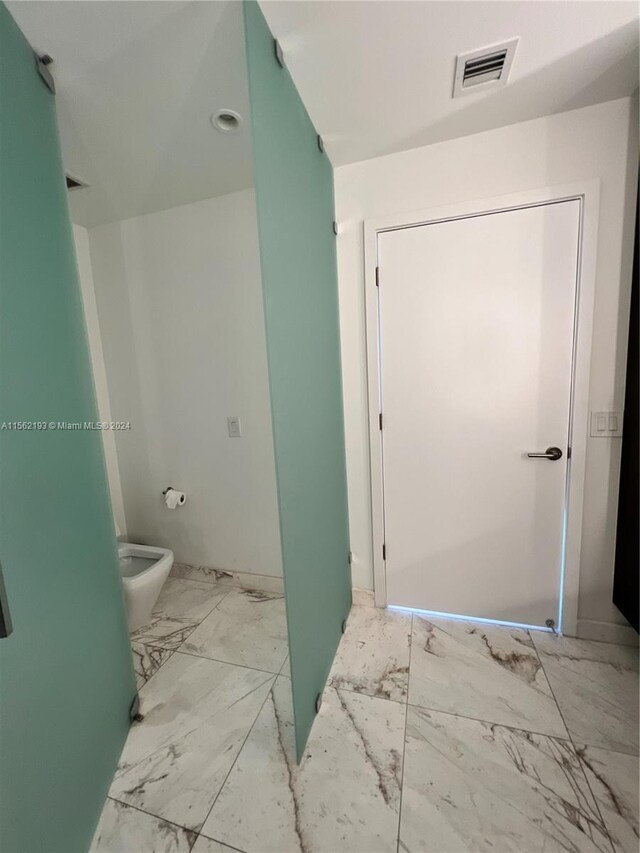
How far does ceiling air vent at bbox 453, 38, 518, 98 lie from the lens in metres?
1.10

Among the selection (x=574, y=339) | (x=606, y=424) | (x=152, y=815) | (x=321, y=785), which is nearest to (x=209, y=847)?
(x=152, y=815)

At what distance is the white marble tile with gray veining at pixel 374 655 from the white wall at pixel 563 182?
37.4 inches

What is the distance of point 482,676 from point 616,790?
49 centimetres

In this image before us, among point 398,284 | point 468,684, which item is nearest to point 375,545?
point 468,684

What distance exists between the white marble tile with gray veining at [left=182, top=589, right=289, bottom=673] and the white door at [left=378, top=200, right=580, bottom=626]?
2.60ft

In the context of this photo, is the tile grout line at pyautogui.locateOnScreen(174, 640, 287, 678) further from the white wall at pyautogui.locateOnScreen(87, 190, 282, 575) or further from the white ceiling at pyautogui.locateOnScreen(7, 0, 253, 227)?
the white ceiling at pyautogui.locateOnScreen(7, 0, 253, 227)

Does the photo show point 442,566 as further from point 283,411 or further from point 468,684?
point 283,411

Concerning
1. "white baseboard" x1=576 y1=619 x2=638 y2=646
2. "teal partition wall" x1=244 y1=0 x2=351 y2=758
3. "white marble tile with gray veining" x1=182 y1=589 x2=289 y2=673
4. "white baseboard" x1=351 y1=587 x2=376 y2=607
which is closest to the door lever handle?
"white baseboard" x1=576 y1=619 x2=638 y2=646

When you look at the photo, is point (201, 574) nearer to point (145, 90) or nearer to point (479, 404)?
point (479, 404)

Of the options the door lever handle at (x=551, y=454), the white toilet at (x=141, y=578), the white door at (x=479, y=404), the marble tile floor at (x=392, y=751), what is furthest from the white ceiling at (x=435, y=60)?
the marble tile floor at (x=392, y=751)

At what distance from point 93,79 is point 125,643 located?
2.06 m

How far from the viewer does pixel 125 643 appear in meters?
1.33

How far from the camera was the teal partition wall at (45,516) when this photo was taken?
84 cm

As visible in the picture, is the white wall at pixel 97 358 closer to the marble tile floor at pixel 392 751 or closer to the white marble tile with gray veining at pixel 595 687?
the marble tile floor at pixel 392 751
